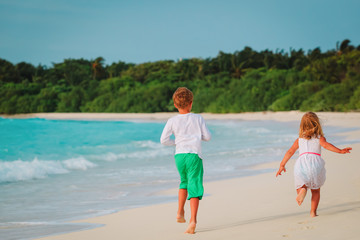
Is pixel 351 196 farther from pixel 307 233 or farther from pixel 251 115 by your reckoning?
pixel 251 115

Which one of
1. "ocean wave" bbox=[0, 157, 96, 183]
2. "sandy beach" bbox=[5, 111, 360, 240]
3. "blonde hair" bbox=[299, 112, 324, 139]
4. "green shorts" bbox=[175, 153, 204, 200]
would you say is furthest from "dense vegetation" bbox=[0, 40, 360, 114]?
"green shorts" bbox=[175, 153, 204, 200]

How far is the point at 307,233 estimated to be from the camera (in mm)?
3049

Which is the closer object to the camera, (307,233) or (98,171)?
(307,233)

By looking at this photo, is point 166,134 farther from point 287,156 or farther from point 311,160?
point 311,160

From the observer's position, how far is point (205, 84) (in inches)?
1826

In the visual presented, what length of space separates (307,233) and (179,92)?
5.14 feet

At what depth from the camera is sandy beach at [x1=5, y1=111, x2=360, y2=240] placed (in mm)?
3209

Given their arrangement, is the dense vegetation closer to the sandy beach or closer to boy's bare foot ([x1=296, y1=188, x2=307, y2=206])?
the sandy beach

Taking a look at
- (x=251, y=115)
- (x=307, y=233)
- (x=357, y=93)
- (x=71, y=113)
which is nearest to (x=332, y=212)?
(x=307, y=233)

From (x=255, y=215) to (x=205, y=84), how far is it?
140ft

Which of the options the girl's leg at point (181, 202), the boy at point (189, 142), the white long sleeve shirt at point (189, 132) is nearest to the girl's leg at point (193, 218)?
the boy at point (189, 142)

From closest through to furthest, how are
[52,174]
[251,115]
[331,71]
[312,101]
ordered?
[52,174] → [312,101] → [251,115] → [331,71]

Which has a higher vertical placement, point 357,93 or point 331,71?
point 331,71

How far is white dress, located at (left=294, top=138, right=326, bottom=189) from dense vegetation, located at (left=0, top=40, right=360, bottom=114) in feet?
81.6
